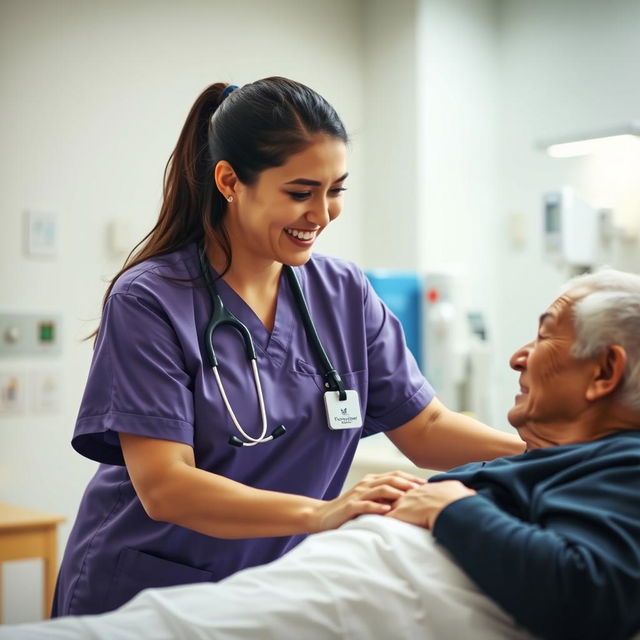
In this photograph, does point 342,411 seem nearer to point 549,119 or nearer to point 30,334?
point 30,334

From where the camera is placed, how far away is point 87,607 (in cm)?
144

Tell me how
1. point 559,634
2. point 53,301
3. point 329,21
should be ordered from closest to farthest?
point 559,634, point 53,301, point 329,21

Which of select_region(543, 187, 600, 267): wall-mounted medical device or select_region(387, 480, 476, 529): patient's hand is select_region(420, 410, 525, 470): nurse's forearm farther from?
select_region(543, 187, 600, 267): wall-mounted medical device

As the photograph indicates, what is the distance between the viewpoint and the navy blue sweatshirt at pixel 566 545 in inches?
38.4

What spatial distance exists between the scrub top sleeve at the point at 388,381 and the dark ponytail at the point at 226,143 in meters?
0.30

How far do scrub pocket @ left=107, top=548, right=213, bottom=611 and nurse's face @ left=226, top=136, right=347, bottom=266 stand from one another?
500 mm

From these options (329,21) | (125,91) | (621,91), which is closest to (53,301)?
(125,91)

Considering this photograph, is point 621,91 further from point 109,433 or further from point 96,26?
point 109,433

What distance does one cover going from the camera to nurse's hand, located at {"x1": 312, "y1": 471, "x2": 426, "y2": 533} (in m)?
1.19

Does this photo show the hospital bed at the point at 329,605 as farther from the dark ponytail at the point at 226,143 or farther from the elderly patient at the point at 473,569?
the dark ponytail at the point at 226,143

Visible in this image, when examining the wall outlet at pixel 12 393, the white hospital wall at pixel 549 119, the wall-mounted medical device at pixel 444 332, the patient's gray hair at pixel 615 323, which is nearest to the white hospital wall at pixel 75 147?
the wall outlet at pixel 12 393

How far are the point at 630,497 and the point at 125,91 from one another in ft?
9.74

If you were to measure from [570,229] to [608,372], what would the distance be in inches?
97.5

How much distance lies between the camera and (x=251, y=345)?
1.47m
